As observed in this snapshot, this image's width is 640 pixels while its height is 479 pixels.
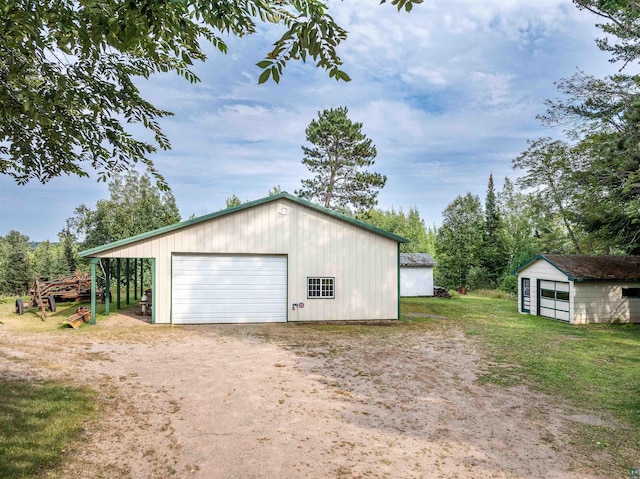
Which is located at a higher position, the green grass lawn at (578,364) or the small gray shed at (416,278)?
the small gray shed at (416,278)

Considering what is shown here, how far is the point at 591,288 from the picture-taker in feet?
50.7

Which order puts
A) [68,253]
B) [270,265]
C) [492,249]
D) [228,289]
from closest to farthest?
[228,289]
[270,265]
[492,249]
[68,253]

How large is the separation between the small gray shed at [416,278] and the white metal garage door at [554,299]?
416 inches

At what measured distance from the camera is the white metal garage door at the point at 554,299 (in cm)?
1578

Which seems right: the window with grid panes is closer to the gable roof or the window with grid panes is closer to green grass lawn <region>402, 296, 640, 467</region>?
green grass lawn <region>402, 296, 640, 467</region>

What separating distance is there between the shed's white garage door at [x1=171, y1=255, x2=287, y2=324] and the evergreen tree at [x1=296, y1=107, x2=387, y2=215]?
15182 mm

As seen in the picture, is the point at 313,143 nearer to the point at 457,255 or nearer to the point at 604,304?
the point at 457,255

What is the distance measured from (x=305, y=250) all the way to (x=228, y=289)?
3237mm

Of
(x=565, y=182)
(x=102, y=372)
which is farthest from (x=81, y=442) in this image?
(x=565, y=182)

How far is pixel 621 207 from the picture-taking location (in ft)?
48.3

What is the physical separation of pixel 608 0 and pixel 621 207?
7526 mm

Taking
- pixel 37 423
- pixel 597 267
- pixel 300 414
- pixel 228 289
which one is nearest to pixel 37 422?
pixel 37 423

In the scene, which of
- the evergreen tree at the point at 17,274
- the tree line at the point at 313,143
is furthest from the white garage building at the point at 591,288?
the evergreen tree at the point at 17,274

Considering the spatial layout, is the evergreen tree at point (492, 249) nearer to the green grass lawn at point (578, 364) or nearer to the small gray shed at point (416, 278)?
the small gray shed at point (416, 278)
